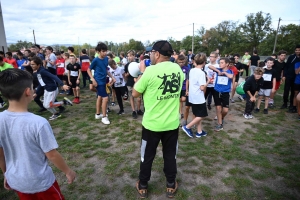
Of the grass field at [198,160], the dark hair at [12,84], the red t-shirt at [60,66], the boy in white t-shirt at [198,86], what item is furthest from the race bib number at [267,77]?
the red t-shirt at [60,66]

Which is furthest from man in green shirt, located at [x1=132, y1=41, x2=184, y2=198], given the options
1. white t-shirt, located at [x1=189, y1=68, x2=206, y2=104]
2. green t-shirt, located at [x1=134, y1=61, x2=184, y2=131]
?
white t-shirt, located at [x1=189, y1=68, x2=206, y2=104]

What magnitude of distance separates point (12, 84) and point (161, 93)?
1561mm

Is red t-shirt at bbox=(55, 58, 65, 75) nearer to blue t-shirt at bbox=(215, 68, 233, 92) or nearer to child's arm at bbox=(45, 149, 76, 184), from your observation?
blue t-shirt at bbox=(215, 68, 233, 92)

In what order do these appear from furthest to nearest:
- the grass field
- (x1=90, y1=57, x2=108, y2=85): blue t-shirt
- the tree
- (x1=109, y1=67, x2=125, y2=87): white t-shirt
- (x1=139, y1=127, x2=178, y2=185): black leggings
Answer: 1. the tree
2. (x1=109, y1=67, x2=125, y2=87): white t-shirt
3. (x1=90, y1=57, x2=108, y2=85): blue t-shirt
4. the grass field
5. (x1=139, y1=127, x2=178, y2=185): black leggings

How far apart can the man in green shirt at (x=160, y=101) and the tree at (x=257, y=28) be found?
210 ft

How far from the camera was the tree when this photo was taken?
57097mm

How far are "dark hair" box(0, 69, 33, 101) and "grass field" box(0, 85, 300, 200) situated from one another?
74.1 inches

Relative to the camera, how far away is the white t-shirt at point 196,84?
4.11 m

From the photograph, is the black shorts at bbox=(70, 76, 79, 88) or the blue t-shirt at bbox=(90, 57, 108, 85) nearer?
the blue t-shirt at bbox=(90, 57, 108, 85)

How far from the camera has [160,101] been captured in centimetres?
251

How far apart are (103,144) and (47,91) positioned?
2.69 meters

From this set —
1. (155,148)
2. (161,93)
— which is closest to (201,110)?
(155,148)

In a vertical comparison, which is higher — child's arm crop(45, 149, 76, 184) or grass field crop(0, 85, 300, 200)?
child's arm crop(45, 149, 76, 184)

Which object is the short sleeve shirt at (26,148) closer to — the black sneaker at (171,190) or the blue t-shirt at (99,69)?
the black sneaker at (171,190)
